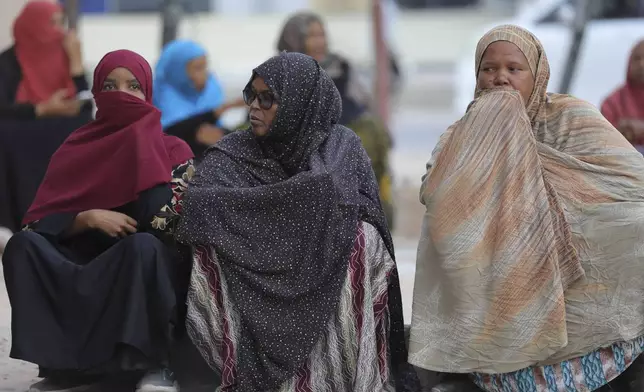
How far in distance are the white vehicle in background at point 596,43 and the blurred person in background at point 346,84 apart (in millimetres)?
4136

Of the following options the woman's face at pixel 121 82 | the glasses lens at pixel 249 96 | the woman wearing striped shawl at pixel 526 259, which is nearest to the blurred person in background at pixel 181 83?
the woman's face at pixel 121 82

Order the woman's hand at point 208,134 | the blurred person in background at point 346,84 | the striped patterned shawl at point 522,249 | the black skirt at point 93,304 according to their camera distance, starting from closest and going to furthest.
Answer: the striped patterned shawl at point 522,249
the black skirt at point 93,304
the woman's hand at point 208,134
the blurred person in background at point 346,84

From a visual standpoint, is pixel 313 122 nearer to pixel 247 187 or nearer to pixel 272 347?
pixel 247 187

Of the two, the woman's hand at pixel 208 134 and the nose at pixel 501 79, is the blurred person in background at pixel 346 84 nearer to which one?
the woman's hand at pixel 208 134

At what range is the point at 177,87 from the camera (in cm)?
695

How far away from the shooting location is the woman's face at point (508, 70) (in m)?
4.05

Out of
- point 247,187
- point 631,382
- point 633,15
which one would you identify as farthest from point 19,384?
point 633,15

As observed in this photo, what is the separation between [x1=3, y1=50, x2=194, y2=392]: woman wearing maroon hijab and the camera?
3.96m

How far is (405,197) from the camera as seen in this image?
34.5 ft

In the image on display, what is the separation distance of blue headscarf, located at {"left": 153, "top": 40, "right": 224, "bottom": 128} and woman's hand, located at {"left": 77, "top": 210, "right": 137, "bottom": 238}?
2.71 meters

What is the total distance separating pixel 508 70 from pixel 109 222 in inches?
56.6

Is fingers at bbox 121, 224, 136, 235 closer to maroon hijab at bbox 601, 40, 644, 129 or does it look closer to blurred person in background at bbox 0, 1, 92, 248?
blurred person in background at bbox 0, 1, 92, 248

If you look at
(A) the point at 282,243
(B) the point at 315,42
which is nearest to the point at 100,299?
(A) the point at 282,243

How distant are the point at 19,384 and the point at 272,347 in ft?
3.73
